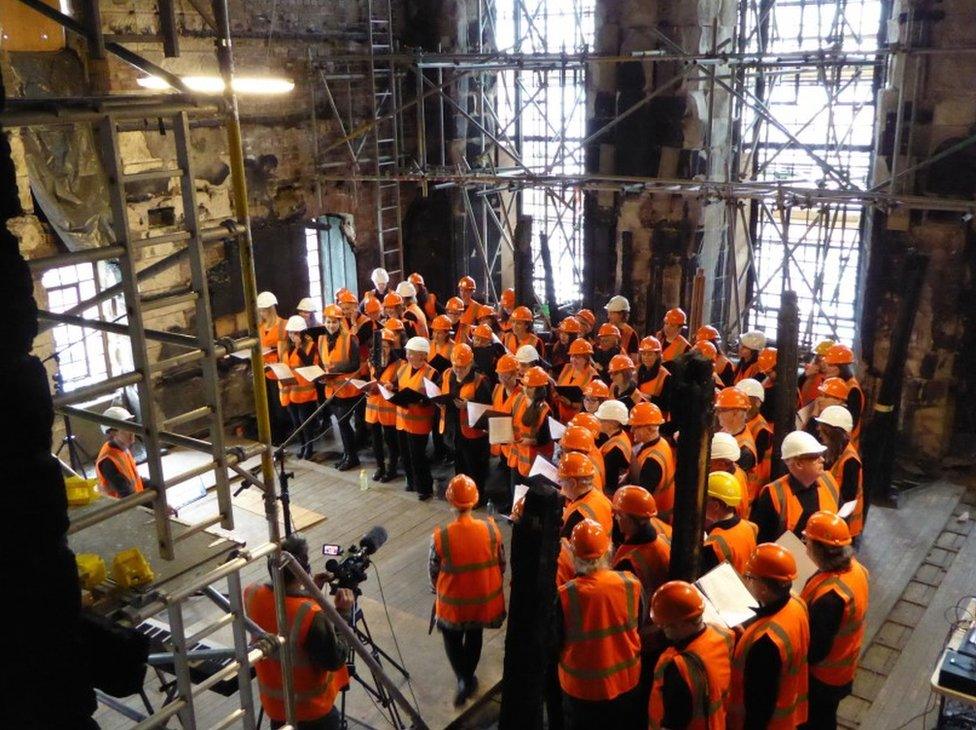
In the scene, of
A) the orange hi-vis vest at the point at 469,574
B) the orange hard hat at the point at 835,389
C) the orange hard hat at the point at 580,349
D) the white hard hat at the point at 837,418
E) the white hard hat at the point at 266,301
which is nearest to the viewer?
the orange hi-vis vest at the point at 469,574

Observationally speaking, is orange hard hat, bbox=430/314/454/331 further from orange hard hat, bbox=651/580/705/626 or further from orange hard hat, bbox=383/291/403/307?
orange hard hat, bbox=651/580/705/626

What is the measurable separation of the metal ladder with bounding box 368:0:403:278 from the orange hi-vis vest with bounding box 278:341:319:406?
380cm

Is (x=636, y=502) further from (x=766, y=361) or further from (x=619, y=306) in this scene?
(x=619, y=306)

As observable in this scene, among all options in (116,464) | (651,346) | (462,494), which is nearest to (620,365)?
(651,346)

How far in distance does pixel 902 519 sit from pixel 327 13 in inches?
446

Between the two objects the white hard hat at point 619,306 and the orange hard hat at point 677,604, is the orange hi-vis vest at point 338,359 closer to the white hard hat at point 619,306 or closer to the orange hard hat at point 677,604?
the white hard hat at point 619,306

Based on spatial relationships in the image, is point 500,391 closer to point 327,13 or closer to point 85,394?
point 85,394

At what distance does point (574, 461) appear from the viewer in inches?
280

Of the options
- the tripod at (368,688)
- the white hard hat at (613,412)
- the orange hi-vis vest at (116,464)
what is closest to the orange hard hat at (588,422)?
the white hard hat at (613,412)

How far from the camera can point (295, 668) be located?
597 cm

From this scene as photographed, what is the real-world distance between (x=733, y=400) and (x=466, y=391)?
3317 millimetres

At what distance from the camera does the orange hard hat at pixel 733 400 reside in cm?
862

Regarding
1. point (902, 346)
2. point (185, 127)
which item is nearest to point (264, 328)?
point (902, 346)

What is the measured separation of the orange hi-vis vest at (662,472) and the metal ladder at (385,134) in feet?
28.4
